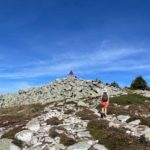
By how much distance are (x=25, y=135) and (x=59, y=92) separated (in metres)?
39.3

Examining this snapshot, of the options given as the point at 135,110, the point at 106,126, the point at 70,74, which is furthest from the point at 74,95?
the point at 106,126

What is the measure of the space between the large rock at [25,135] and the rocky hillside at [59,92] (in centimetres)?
3323

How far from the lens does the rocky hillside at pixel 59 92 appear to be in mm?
61787

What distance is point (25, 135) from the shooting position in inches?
1006

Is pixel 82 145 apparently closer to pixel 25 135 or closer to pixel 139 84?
pixel 25 135

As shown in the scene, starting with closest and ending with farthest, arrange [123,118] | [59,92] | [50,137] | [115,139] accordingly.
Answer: [115,139]
[50,137]
[123,118]
[59,92]

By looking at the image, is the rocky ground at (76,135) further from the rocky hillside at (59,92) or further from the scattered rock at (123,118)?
the rocky hillside at (59,92)

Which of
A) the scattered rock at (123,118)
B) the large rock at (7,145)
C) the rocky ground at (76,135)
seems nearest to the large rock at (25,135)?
the rocky ground at (76,135)

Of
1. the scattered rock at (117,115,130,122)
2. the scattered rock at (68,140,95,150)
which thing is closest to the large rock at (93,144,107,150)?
the scattered rock at (68,140,95,150)

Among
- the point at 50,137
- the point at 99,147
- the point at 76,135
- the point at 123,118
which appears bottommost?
the point at 99,147

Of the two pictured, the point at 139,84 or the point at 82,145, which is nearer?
the point at 82,145

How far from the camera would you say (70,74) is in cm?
7362

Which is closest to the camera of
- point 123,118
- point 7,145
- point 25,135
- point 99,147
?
point 99,147

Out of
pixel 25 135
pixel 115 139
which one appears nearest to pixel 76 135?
pixel 115 139
